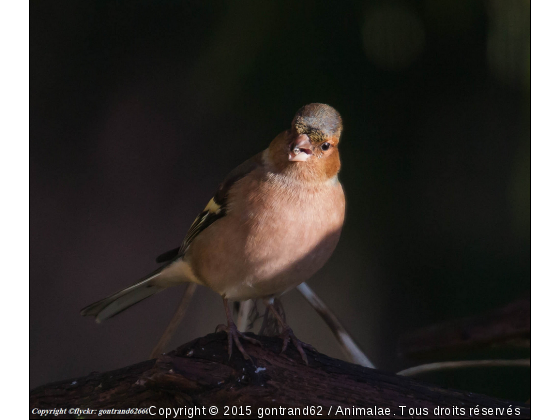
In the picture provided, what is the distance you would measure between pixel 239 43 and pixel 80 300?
1.17 m

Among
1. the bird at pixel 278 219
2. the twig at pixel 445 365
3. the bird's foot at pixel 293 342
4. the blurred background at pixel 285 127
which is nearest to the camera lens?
the bird at pixel 278 219

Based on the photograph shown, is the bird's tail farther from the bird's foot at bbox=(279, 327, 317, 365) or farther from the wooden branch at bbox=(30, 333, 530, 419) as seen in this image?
the bird's foot at bbox=(279, 327, 317, 365)

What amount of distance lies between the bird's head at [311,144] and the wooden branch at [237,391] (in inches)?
25.6

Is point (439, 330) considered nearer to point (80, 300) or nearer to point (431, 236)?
point (431, 236)

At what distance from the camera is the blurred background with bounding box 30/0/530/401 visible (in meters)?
2.04

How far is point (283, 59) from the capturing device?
2.14 metres

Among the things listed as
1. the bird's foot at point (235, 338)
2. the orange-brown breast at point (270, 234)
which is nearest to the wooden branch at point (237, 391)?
the bird's foot at point (235, 338)

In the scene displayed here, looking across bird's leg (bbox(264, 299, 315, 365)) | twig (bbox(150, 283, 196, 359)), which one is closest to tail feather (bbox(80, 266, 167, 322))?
twig (bbox(150, 283, 196, 359))

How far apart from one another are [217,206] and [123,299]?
547 mm

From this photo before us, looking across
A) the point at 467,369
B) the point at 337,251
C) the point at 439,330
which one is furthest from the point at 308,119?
the point at 467,369

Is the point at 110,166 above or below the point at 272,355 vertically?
above

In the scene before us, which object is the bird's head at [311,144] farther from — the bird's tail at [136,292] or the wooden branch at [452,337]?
the wooden branch at [452,337]

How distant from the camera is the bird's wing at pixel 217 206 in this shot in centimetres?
193

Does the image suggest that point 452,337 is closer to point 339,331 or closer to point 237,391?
point 339,331
